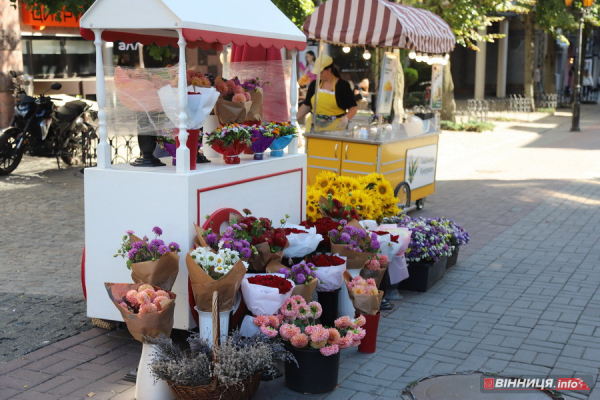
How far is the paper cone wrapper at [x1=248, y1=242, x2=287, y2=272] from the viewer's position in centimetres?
511

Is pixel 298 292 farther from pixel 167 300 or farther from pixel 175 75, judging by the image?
pixel 175 75

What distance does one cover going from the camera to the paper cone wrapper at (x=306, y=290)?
4996 millimetres

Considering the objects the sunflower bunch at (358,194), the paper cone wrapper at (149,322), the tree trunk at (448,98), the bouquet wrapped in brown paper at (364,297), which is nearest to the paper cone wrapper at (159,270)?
the paper cone wrapper at (149,322)

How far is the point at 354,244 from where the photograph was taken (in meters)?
5.74

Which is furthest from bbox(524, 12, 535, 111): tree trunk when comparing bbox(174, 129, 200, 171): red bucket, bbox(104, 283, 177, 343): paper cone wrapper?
bbox(104, 283, 177, 343): paper cone wrapper

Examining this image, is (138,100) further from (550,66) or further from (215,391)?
(550,66)

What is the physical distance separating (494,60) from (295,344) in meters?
41.1

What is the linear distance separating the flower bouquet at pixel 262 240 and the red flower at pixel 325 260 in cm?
29

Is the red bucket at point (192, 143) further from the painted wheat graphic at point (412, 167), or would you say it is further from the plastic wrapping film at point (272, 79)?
the painted wheat graphic at point (412, 167)

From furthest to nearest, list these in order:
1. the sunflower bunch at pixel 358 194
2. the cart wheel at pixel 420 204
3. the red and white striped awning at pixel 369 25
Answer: the cart wheel at pixel 420 204 → the red and white striped awning at pixel 369 25 → the sunflower bunch at pixel 358 194

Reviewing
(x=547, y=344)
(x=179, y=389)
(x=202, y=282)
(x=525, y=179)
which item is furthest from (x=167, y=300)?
(x=525, y=179)

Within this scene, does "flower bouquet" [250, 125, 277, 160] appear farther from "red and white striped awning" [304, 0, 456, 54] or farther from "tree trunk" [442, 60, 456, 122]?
"tree trunk" [442, 60, 456, 122]

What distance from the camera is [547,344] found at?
550 cm

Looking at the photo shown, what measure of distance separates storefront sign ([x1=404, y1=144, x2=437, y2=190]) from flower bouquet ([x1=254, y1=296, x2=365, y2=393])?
5405 millimetres
